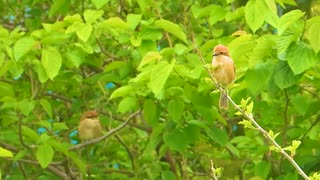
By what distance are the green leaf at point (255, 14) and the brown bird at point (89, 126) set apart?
1.70m

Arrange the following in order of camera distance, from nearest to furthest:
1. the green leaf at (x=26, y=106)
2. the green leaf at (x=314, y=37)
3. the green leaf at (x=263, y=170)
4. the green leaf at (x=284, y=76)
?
Result: the green leaf at (x=314, y=37) → the green leaf at (x=284, y=76) → the green leaf at (x=263, y=170) → the green leaf at (x=26, y=106)

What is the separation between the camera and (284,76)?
3959 mm

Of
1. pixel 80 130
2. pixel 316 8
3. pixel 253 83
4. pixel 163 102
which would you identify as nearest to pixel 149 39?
pixel 163 102

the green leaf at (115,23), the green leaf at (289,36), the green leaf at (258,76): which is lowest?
the green leaf at (258,76)

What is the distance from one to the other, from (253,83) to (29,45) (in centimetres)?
114

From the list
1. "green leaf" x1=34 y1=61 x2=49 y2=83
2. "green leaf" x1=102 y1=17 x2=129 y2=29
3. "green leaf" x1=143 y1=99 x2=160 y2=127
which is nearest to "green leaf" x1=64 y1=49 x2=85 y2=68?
"green leaf" x1=34 y1=61 x2=49 y2=83

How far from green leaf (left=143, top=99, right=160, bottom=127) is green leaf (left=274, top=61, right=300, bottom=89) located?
0.86 meters

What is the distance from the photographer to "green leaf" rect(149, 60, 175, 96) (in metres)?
3.85

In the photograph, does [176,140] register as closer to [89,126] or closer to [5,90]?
[89,126]

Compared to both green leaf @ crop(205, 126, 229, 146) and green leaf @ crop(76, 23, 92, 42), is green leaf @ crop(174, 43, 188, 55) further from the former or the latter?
green leaf @ crop(205, 126, 229, 146)

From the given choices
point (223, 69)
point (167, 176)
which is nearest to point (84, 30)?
point (223, 69)

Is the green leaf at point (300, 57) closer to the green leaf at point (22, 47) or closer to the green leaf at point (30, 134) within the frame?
the green leaf at point (22, 47)

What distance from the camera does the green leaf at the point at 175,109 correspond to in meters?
4.54

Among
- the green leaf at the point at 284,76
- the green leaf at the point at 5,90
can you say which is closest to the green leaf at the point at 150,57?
the green leaf at the point at 284,76
